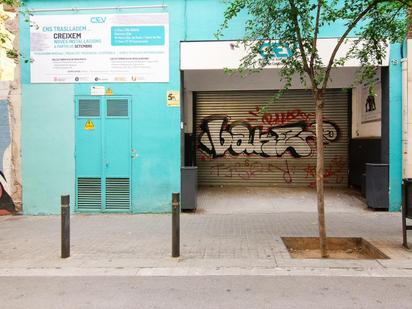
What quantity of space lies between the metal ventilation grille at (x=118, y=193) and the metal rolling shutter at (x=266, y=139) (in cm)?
373

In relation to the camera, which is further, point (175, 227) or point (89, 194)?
point (89, 194)

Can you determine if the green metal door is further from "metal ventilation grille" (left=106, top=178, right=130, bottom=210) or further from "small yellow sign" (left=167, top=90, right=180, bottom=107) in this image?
"small yellow sign" (left=167, top=90, right=180, bottom=107)

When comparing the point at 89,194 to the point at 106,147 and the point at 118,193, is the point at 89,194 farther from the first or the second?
the point at 106,147

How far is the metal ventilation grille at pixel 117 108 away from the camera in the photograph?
33.9 feet

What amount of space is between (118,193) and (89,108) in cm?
236

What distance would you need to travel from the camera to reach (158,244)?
7.36 m

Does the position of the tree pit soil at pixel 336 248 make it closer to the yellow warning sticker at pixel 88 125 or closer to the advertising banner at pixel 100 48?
the advertising banner at pixel 100 48

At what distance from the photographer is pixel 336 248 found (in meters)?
7.34

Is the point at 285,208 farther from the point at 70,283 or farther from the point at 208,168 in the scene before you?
the point at 70,283

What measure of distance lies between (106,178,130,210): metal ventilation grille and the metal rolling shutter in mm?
3727

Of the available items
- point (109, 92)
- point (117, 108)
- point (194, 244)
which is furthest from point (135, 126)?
point (194, 244)

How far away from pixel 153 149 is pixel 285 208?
154 inches

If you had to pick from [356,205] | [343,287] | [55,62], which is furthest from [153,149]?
[343,287]

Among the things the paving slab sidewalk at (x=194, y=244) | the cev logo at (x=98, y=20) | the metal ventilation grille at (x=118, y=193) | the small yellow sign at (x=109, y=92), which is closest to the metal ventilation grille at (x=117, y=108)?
the small yellow sign at (x=109, y=92)
